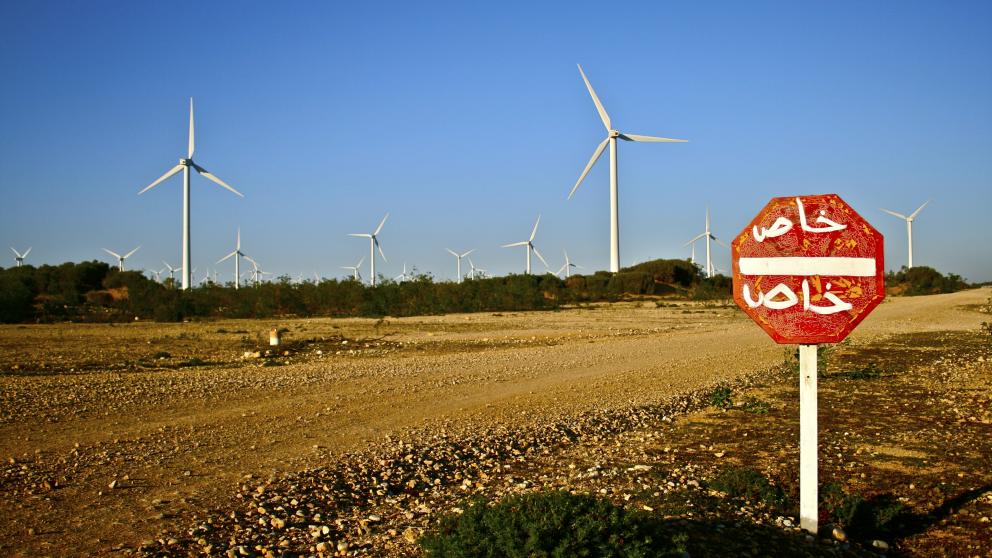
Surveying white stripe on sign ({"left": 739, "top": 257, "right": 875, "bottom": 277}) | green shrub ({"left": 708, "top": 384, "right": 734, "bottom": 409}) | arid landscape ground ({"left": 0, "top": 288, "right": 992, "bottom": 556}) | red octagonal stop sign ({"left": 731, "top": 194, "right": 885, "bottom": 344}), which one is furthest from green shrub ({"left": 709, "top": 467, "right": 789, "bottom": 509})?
green shrub ({"left": 708, "top": 384, "right": 734, "bottom": 409})

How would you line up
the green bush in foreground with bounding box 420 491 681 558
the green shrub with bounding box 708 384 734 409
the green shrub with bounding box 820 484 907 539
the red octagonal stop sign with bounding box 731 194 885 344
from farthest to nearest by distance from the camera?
1. the green shrub with bounding box 708 384 734 409
2. the green shrub with bounding box 820 484 907 539
3. the red octagonal stop sign with bounding box 731 194 885 344
4. the green bush in foreground with bounding box 420 491 681 558

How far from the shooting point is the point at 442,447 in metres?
9.60

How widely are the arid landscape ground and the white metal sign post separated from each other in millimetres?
1643

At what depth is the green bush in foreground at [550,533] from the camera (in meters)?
4.89

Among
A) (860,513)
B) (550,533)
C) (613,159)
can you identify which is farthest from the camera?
(613,159)

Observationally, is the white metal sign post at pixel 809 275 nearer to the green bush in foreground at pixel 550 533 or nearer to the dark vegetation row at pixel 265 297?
the green bush in foreground at pixel 550 533

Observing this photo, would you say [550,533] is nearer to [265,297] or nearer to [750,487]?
[750,487]

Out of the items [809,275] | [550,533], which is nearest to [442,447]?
[550,533]

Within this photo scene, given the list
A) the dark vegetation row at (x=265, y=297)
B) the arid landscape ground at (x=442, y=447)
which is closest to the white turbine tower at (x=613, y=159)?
the dark vegetation row at (x=265, y=297)

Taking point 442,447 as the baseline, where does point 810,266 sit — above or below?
above

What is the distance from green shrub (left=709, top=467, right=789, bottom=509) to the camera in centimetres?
713

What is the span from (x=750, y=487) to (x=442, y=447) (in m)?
3.82

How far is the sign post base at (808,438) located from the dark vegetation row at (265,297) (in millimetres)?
50057

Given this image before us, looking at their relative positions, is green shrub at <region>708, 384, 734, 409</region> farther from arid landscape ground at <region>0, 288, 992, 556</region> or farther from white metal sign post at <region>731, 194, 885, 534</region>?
white metal sign post at <region>731, 194, 885, 534</region>
